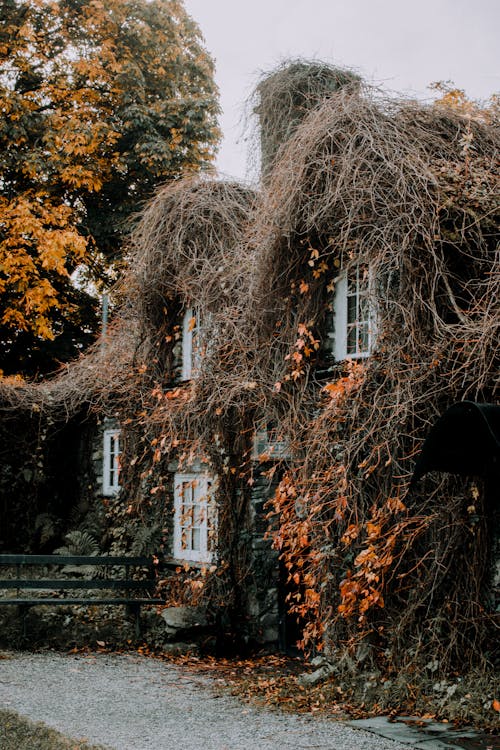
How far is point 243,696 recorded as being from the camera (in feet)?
29.6

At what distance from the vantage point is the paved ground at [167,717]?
707 centimetres

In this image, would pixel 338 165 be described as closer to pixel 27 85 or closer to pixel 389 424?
pixel 389 424

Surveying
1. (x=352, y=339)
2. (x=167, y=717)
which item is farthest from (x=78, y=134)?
(x=167, y=717)

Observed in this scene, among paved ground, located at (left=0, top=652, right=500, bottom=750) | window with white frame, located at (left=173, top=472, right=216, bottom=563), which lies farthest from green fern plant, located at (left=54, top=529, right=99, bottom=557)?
paved ground, located at (left=0, top=652, right=500, bottom=750)

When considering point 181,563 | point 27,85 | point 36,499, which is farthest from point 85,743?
point 27,85

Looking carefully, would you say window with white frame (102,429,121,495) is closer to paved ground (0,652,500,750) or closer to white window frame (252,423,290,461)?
white window frame (252,423,290,461)

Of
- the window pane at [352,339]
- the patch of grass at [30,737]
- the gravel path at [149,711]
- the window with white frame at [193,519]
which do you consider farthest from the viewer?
the window with white frame at [193,519]

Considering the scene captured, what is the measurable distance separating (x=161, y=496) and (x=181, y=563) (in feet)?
3.85

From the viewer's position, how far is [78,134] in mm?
18594

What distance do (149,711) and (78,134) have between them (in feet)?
44.2

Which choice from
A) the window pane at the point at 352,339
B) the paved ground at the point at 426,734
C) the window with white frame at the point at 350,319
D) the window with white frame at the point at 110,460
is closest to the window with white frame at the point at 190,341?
the window with white frame at the point at 350,319

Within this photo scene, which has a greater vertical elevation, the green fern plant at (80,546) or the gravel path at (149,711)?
the green fern plant at (80,546)

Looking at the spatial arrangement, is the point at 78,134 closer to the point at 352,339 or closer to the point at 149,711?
the point at 352,339

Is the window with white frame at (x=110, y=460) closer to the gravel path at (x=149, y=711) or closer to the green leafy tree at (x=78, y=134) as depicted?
the green leafy tree at (x=78, y=134)
